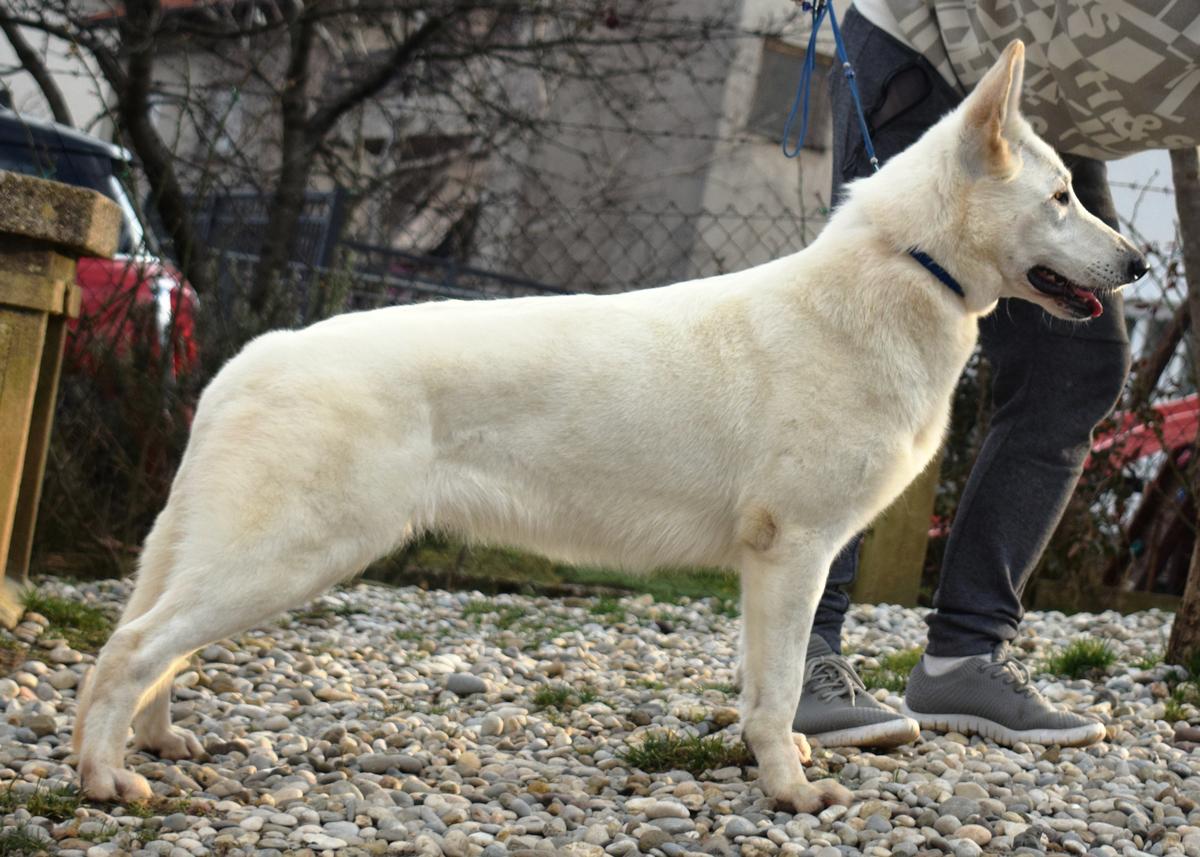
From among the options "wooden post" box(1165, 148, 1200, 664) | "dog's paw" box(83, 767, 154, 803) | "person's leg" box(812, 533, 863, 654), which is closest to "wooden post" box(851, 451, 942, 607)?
"wooden post" box(1165, 148, 1200, 664)

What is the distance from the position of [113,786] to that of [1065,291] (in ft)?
8.36

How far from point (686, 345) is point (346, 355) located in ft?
2.79

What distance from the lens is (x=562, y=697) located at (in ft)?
13.9

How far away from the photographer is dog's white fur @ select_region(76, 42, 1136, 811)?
297 centimetres

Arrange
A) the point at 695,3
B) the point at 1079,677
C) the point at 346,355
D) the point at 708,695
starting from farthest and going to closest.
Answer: the point at 695,3
the point at 1079,677
the point at 708,695
the point at 346,355

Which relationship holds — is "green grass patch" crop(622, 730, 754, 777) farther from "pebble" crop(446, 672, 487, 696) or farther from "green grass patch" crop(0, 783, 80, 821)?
"green grass patch" crop(0, 783, 80, 821)

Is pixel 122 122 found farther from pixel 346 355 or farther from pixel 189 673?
pixel 346 355

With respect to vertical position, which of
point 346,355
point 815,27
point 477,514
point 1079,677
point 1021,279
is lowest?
point 1079,677

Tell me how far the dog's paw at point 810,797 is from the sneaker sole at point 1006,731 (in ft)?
2.77

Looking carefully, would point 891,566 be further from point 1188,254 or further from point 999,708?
point 999,708

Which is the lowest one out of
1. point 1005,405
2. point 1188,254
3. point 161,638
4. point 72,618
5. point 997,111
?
point 72,618

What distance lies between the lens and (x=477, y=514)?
319 cm

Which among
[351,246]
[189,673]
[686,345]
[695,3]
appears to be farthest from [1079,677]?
[695,3]

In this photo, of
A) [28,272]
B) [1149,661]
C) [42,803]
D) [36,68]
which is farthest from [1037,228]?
[36,68]
